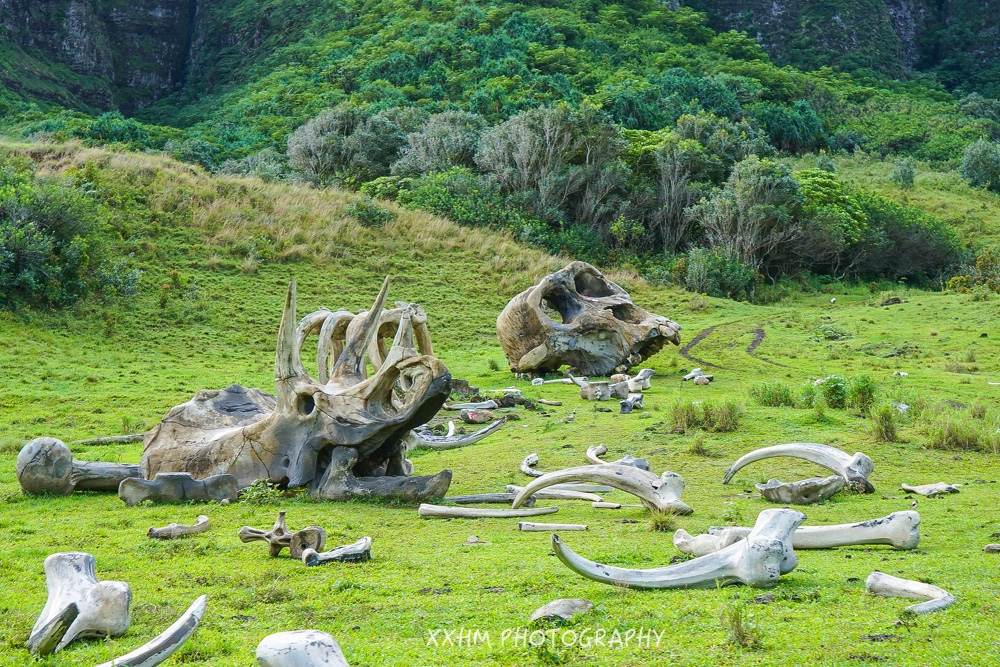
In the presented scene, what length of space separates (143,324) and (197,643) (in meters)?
18.5

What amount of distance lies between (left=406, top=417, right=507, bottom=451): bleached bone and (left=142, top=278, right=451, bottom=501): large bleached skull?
287 centimetres

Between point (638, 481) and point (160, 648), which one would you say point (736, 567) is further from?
point (160, 648)

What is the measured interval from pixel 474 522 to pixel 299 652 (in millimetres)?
4261

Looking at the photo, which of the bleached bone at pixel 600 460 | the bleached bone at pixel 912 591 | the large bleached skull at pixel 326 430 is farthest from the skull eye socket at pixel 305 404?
the bleached bone at pixel 912 591

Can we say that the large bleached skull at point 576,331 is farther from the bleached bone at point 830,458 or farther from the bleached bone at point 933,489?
the bleached bone at point 933,489

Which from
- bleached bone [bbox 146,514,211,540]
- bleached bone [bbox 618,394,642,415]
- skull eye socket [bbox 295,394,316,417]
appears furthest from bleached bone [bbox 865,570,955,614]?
bleached bone [bbox 618,394,642,415]

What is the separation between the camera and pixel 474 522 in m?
7.46

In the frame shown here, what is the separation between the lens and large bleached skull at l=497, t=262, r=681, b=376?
17.6 m

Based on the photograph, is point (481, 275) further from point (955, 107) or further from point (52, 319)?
point (955, 107)

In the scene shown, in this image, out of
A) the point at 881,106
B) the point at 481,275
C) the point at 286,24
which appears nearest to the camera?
the point at 481,275

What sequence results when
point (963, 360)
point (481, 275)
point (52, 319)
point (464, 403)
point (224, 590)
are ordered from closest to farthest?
point (224, 590) → point (464, 403) → point (963, 360) → point (52, 319) → point (481, 275)

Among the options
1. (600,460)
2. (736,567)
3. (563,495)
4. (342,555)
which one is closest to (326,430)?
(563,495)

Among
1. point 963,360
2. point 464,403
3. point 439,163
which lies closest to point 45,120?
point 439,163

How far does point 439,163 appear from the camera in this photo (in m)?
41.0
